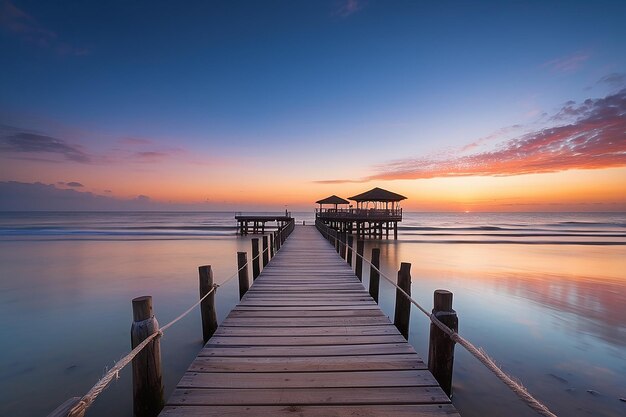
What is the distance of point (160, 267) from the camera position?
658 inches

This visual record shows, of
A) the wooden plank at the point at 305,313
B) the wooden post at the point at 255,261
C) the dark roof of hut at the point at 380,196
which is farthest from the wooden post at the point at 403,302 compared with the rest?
the dark roof of hut at the point at 380,196

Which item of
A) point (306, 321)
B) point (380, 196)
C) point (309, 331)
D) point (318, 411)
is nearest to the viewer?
point (318, 411)

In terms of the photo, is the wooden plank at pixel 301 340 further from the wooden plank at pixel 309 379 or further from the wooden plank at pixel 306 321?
the wooden plank at pixel 309 379

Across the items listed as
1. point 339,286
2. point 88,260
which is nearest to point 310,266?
point 339,286

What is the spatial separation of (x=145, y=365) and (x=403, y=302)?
4.19 metres

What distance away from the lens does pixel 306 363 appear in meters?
3.53

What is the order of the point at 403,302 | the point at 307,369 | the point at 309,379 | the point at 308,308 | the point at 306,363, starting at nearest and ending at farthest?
the point at 309,379 < the point at 307,369 < the point at 306,363 < the point at 403,302 < the point at 308,308

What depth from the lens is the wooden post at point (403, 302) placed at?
209 inches

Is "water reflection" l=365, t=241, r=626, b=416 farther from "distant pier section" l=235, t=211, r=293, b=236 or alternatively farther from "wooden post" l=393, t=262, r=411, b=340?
"distant pier section" l=235, t=211, r=293, b=236

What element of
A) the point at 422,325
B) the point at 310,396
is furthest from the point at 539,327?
the point at 310,396

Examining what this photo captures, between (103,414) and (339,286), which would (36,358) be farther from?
(339,286)

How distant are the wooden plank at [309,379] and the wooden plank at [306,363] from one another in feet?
0.30

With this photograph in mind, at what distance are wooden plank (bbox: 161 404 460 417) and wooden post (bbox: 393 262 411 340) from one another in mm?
2654

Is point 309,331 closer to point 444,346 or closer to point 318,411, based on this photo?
point 318,411
